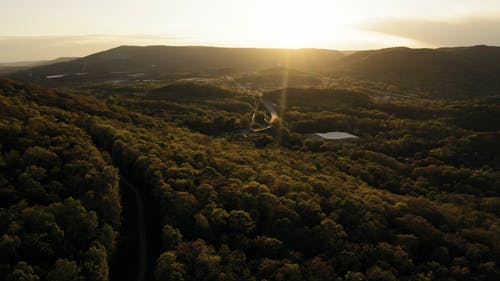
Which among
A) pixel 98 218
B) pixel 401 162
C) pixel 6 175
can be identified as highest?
pixel 6 175

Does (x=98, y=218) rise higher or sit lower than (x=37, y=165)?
lower

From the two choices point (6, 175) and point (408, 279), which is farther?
point (6, 175)

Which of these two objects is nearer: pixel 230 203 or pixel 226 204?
pixel 226 204

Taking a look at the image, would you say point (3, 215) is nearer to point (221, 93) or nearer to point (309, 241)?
point (309, 241)

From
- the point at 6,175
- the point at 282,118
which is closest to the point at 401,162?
the point at 282,118

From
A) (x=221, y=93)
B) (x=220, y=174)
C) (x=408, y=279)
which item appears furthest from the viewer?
(x=221, y=93)
